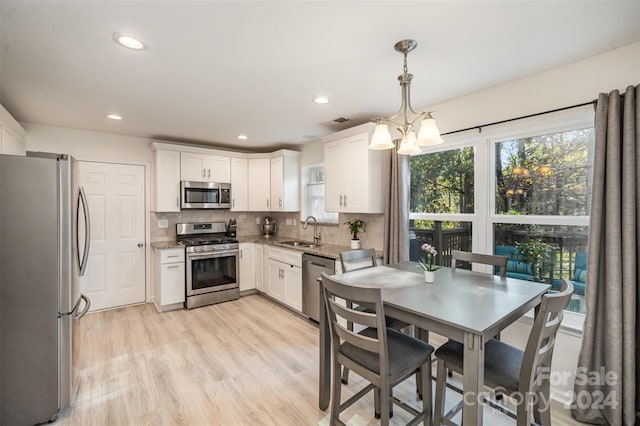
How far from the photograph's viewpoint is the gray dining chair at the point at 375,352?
1.49m

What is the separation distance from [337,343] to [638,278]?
1916 mm

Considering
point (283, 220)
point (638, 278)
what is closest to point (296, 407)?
point (638, 278)

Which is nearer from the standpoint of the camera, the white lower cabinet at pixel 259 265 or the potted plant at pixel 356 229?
the potted plant at pixel 356 229

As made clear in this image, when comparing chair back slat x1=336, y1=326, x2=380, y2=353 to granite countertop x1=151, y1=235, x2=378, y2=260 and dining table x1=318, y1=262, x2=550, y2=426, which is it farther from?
granite countertop x1=151, y1=235, x2=378, y2=260

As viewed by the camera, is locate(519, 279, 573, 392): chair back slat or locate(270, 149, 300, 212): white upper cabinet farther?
locate(270, 149, 300, 212): white upper cabinet

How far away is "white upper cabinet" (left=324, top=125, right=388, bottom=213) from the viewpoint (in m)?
3.26

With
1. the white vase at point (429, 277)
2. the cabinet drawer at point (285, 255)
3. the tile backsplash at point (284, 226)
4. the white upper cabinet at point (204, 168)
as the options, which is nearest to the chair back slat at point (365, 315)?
the white vase at point (429, 277)

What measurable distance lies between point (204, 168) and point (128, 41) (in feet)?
9.35

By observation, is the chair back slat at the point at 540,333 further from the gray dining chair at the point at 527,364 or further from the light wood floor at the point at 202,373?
the light wood floor at the point at 202,373

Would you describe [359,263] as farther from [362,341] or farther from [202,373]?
[202,373]

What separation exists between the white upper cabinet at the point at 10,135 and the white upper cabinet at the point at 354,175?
10.5 ft

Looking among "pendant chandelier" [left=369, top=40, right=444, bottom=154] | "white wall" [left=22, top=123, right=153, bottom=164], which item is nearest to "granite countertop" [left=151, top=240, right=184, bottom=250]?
"white wall" [left=22, top=123, right=153, bottom=164]

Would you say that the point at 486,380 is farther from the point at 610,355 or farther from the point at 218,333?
the point at 218,333

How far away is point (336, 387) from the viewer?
1779 mm
